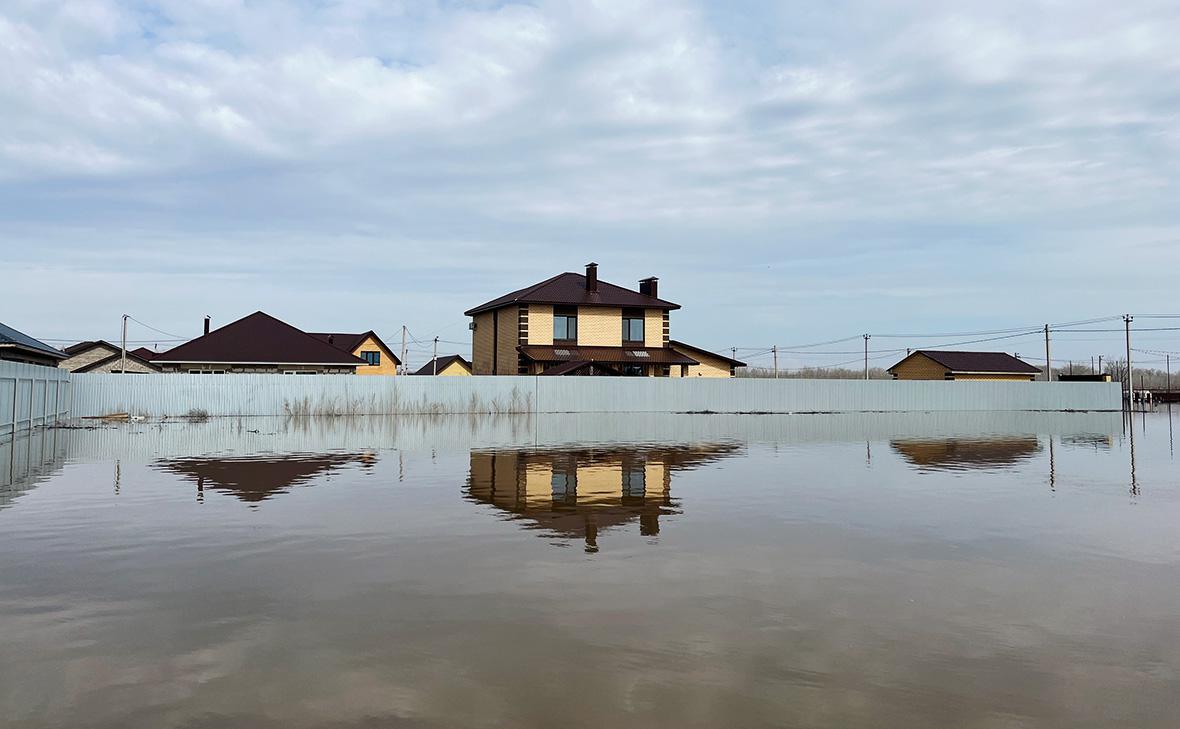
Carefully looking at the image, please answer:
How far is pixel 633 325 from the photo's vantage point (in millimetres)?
49094

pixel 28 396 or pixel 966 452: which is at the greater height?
pixel 28 396

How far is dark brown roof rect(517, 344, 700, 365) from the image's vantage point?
150ft

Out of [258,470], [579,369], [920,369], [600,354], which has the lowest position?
[258,470]

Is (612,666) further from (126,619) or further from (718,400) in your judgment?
(718,400)

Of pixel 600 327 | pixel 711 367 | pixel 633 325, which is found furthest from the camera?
pixel 711 367

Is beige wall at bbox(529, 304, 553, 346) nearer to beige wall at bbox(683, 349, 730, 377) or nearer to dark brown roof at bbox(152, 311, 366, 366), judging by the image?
dark brown roof at bbox(152, 311, 366, 366)

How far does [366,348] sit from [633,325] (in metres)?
28.6

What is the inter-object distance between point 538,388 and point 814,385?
1466 centimetres

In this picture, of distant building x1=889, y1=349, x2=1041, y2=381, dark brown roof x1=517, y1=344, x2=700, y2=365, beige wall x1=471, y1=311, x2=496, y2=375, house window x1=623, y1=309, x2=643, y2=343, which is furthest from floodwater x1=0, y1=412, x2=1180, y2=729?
distant building x1=889, y1=349, x2=1041, y2=381

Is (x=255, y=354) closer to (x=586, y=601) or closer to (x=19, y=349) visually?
(x=19, y=349)

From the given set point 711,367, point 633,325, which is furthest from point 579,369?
point 711,367

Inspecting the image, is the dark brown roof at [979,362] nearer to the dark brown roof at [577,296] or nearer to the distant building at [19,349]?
the dark brown roof at [577,296]

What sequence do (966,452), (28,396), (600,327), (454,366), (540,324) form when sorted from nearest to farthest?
(966,452) < (28,396) < (540,324) < (600,327) < (454,366)

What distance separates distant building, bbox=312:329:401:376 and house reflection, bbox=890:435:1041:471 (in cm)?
4968
